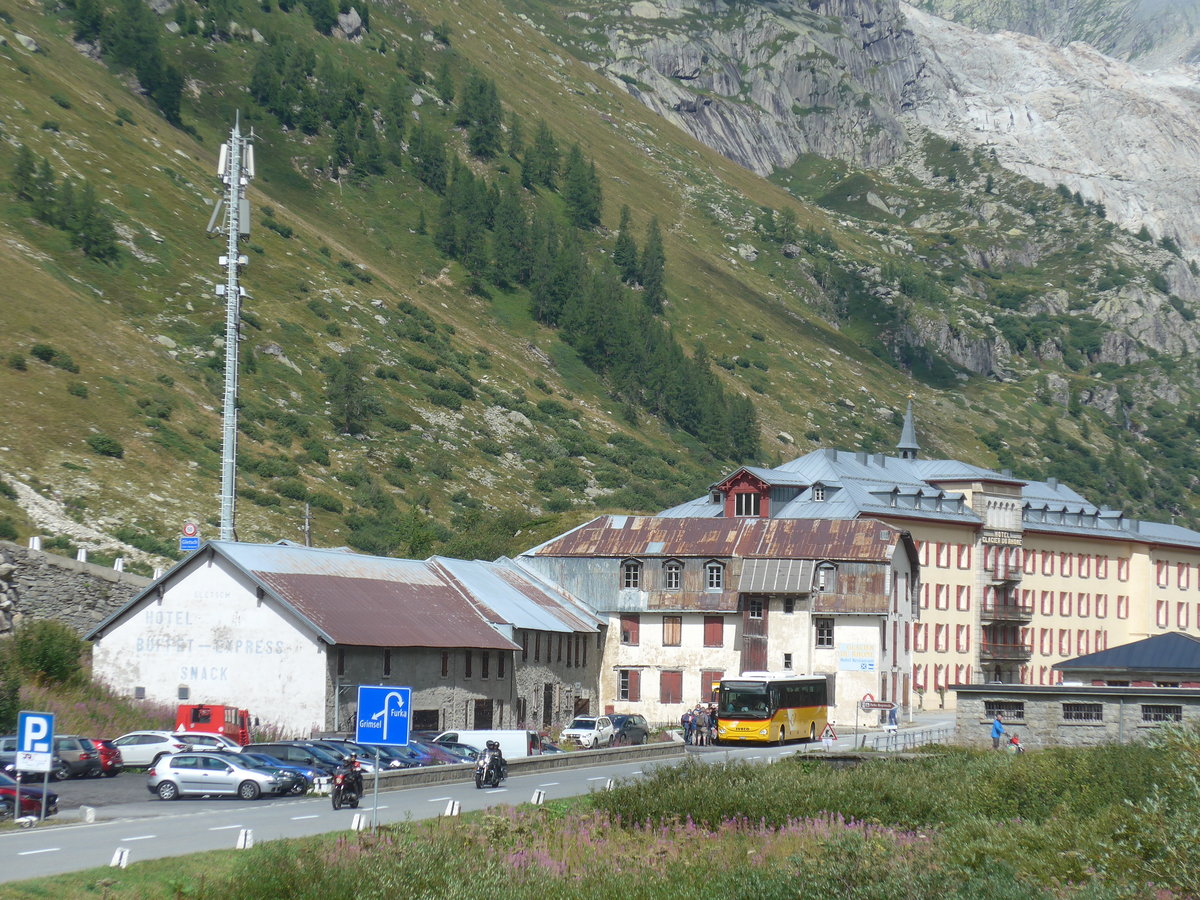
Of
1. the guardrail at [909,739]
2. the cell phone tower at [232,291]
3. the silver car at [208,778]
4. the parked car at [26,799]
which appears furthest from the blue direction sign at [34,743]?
the guardrail at [909,739]

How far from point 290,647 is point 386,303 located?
97186 mm

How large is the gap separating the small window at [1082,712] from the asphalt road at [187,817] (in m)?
17.6

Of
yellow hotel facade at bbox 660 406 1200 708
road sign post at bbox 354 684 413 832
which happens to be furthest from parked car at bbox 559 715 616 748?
road sign post at bbox 354 684 413 832

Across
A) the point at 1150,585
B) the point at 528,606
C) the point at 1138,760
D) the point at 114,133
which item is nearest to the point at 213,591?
the point at 528,606

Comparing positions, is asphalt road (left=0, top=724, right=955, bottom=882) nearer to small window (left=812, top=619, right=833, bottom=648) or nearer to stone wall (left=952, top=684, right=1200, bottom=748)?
stone wall (left=952, top=684, right=1200, bottom=748)

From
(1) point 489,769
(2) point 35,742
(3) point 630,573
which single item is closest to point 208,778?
(1) point 489,769

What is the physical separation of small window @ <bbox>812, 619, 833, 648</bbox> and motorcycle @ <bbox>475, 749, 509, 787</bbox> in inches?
1654

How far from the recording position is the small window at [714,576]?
86438 mm

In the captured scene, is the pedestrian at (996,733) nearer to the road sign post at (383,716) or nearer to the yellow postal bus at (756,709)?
the yellow postal bus at (756,709)

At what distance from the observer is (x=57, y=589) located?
60.4 m

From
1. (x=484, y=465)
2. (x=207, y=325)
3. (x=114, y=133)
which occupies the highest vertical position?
(x=114, y=133)

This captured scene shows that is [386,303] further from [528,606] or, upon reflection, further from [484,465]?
[528,606]

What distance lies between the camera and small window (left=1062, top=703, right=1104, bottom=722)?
5691 centimetres

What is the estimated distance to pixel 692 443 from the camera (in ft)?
563
